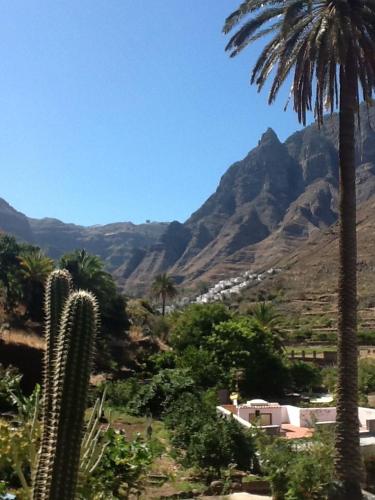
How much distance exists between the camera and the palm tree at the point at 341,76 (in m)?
10.7

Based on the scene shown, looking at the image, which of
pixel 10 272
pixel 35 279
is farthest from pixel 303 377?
pixel 10 272

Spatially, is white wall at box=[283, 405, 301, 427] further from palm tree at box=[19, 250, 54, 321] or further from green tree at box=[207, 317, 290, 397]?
palm tree at box=[19, 250, 54, 321]

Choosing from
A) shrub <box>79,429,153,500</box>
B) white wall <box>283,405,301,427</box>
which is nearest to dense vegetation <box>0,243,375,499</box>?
shrub <box>79,429,153,500</box>

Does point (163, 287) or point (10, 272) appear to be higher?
point (163, 287)

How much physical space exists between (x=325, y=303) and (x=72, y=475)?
9045 cm

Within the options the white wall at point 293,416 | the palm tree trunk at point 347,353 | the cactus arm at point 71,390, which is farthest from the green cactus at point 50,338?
the white wall at point 293,416

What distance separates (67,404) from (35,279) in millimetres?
34020

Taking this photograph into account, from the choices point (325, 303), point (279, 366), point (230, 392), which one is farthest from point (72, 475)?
point (325, 303)

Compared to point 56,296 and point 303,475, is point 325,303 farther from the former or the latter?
point 56,296

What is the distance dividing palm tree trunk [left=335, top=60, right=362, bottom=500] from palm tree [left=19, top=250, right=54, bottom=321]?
2862cm

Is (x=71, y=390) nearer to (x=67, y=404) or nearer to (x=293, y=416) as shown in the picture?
(x=67, y=404)

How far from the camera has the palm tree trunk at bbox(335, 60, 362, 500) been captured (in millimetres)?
10562

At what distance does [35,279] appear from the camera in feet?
124

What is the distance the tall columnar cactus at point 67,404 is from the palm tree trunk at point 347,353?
6766 mm
